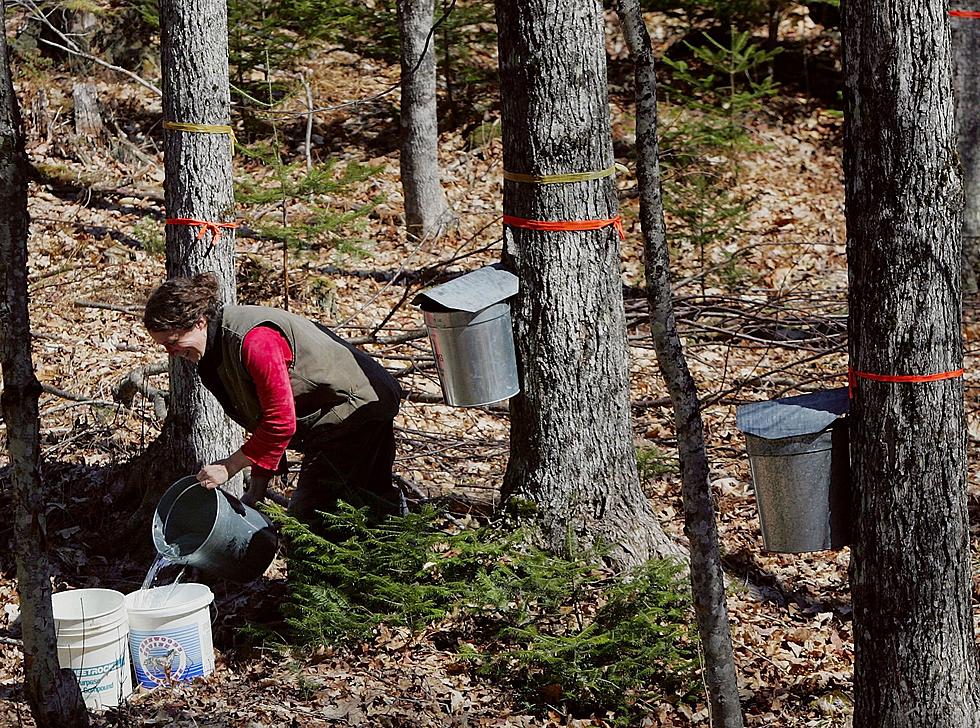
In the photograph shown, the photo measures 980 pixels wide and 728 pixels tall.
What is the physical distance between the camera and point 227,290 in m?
5.48

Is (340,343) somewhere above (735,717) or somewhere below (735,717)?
above

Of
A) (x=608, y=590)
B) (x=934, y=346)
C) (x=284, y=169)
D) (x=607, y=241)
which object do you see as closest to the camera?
(x=934, y=346)

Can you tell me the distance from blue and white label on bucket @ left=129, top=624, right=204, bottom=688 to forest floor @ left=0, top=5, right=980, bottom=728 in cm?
7

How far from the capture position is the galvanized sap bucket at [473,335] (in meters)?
4.46

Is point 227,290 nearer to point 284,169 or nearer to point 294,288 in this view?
point 284,169

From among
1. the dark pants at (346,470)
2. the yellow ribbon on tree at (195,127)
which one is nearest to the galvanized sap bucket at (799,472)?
the dark pants at (346,470)

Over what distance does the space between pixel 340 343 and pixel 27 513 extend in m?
1.76

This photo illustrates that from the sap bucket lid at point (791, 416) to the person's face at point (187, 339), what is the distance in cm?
231

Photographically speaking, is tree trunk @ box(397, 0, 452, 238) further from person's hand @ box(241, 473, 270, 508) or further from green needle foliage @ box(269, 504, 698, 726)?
green needle foliage @ box(269, 504, 698, 726)

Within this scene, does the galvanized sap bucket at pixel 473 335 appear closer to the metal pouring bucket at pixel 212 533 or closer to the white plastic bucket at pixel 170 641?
the metal pouring bucket at pixel 212 533

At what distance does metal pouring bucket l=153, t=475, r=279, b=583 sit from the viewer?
15.1 ft

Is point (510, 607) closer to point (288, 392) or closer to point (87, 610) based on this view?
point (288, 392)

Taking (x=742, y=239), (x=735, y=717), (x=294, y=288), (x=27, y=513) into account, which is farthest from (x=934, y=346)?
(x=742, y=239)

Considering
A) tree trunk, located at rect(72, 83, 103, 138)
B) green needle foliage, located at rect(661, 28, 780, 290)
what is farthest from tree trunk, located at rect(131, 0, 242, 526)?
tree trunk, located at rect(72, 83, 103, 138)
